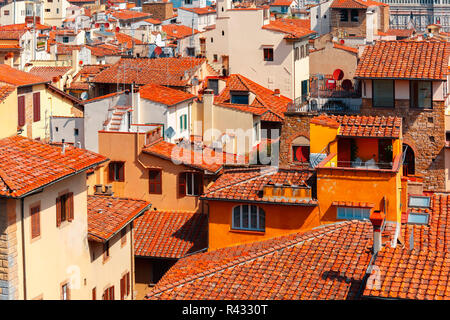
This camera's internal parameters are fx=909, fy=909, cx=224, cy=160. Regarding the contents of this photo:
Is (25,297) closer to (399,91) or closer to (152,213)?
(152,213)

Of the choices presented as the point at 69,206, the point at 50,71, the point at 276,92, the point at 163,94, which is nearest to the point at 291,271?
the point at 69,206

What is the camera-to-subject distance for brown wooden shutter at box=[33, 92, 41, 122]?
32.4m

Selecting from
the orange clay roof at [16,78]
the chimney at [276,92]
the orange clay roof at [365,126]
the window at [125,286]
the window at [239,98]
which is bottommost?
the window at [125,286]

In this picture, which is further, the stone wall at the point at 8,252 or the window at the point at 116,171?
the window at the point at 116,171

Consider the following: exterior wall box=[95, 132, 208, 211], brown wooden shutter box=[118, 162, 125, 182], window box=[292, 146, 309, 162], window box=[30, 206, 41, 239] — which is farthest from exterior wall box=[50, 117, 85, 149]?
window box=[30, 206, 41, 239]

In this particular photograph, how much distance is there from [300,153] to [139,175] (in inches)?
199

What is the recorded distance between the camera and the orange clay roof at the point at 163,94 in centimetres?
3328

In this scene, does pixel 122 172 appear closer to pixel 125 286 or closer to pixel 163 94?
pixel 163 94

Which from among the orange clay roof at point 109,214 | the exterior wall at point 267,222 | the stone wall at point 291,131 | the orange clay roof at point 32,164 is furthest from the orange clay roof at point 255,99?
the orange clay roof at point 32,164

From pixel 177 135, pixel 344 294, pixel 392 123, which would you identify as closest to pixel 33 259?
pixel 344 294

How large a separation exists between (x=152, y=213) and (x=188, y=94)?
9.60 meters

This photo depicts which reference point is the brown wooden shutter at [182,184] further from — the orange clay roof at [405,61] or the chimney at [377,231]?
the chimney at [377,231]

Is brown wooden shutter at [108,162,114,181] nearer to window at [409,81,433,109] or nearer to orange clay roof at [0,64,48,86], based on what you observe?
orange clay roof at [0,64,48,86]

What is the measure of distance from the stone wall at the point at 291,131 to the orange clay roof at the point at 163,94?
5.69 metres
